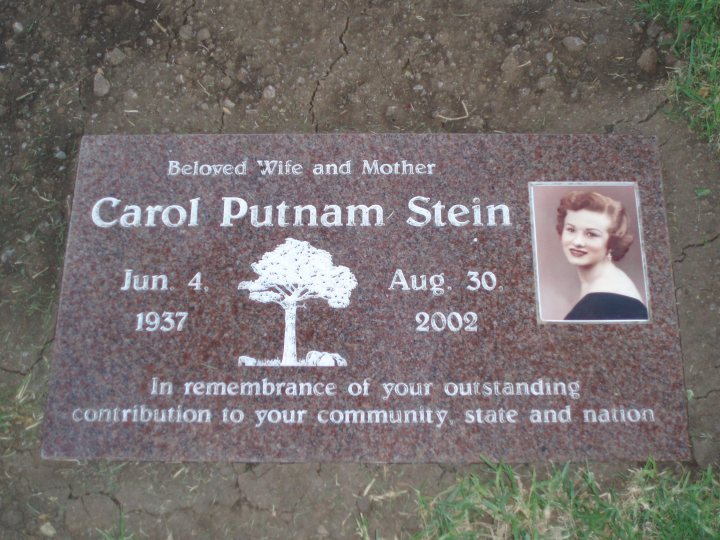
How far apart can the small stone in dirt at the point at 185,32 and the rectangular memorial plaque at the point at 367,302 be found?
1.87ft

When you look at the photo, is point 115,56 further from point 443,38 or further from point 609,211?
point 609,211

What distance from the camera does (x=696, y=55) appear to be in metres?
2.62

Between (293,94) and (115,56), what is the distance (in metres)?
0.88

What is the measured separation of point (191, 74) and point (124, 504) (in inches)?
75.2

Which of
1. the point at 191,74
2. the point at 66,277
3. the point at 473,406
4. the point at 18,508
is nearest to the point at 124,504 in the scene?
Answer: the point at 18,508

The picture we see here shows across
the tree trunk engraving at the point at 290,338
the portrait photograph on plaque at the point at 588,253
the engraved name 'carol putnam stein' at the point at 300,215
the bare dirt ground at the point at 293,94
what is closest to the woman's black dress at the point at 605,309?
the portrait photograph on plaque at the point at 588,253

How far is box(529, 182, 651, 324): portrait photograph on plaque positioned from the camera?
2.29m

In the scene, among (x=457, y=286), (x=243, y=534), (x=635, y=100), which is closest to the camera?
(x=243, y=534)

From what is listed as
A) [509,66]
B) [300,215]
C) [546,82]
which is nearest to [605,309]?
[546,82]

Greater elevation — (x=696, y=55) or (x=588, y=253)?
(x=696, y=55)

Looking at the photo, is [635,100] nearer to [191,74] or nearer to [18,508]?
[191,74]

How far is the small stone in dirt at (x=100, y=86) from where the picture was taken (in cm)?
263

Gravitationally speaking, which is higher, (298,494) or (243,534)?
(298,494)

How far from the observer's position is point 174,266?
2.34 metres
